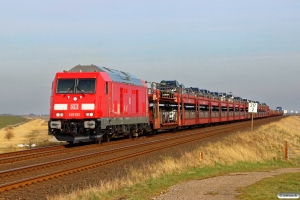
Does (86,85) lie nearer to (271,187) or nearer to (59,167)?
(59,167)

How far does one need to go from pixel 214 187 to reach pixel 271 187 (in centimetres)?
150

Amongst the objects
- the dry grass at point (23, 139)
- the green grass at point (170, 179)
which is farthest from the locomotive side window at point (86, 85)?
the green grass at point (170, 179)

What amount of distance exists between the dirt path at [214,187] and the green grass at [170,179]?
45 centimetres

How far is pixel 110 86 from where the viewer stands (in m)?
27.4

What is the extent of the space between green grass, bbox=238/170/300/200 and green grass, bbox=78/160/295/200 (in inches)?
82.4

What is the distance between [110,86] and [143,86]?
301 inches

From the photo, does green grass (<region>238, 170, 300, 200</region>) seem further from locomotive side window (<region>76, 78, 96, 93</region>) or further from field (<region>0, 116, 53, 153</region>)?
field (<region>0, 116, 53, 153</region>)

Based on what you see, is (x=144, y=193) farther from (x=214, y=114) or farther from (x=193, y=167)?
(x=214, y=114)

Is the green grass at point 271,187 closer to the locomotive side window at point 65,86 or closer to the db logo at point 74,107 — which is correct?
the db logo at point 74,107

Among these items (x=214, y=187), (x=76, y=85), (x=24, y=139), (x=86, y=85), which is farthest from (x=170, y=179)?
(x=24, y=139)

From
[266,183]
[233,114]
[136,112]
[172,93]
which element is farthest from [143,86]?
[233,114]

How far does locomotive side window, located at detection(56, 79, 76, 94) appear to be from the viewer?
1044 inches

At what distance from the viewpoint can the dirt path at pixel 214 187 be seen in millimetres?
11578

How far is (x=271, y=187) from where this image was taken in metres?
13.0
